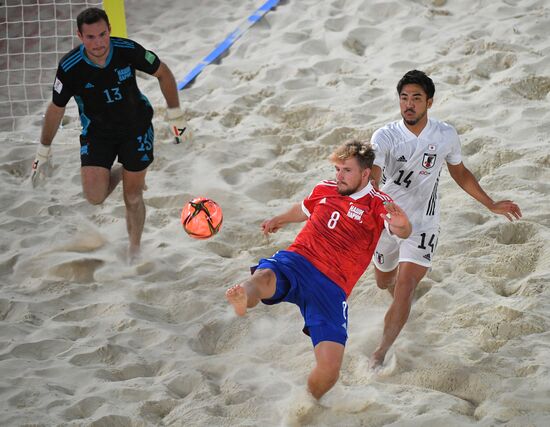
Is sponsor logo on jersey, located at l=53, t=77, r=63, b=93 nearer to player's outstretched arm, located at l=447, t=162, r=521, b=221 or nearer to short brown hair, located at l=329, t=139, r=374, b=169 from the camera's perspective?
short brown hair, located at l=329, t=139, r=374, b=169

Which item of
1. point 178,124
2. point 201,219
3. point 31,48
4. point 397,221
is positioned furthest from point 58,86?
point 31,48

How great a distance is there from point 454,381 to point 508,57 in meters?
3.76

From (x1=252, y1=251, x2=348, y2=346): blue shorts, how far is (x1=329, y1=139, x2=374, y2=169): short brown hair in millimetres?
554

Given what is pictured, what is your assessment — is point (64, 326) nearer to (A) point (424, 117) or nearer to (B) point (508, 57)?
(A) point (424, 117)

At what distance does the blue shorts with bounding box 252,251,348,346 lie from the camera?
397cm

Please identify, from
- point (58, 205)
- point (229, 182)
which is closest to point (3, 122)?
point (58, 205)

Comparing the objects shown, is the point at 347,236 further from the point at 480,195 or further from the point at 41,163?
the point at 41,163

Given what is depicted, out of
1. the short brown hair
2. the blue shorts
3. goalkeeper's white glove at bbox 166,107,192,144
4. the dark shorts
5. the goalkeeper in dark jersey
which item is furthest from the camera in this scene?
goalkeeper's white glove at bbox 166,107,192,144

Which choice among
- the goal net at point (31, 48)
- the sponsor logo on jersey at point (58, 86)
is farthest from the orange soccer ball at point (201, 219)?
Answer: the goal net at point (31, 48)

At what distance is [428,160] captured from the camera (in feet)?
14.6

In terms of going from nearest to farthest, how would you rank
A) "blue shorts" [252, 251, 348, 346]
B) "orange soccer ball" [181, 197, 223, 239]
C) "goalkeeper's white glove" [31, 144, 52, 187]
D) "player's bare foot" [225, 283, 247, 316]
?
"player's bare foot" [225, 283, 247, 316], "blue shorts" [252, 251, 348, 346], "orange soccer ball" [181, 197, 223, 239], "goalkeeper's white glove" [31, 144, 52, 187]

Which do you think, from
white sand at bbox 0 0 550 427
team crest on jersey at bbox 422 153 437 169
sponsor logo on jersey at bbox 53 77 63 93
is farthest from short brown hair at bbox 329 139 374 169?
sponsor logo on jersey at bbox 53 77 63 93

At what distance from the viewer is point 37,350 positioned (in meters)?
4.44

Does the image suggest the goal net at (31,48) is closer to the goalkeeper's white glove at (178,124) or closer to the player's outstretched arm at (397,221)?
the goalkeeper's white glove at (178,124)
